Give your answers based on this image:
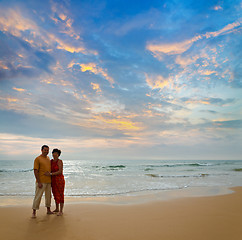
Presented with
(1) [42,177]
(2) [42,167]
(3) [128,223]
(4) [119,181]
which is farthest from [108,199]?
(4) [119,181]

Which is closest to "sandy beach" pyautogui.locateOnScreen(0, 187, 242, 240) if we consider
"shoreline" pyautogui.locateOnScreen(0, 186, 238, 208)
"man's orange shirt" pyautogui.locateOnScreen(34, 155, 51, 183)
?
"shoreline" pyautogui.locateOnScreen(0, 186, 238, 208)

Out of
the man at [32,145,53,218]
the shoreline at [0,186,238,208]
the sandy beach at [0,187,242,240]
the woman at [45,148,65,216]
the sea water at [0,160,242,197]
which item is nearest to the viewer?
the sandy beach at [0,187,242,240]

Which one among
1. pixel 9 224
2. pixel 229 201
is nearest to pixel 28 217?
pixel 9 224

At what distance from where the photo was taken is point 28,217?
16.0 feet

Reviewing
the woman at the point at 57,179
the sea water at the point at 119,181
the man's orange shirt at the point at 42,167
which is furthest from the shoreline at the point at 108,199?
the man's orange shirt at the point at 42,167

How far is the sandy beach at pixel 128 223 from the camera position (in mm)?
3723

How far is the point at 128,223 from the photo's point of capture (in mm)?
4434

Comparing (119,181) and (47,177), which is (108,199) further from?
(119,181)

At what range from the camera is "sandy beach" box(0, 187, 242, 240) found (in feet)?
12.2

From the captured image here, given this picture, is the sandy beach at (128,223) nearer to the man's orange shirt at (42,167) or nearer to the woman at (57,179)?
the woman at (57,179)

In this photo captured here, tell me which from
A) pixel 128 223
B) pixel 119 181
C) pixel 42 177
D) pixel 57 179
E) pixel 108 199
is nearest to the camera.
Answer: pixel 128 223

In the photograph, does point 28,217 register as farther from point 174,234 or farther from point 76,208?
point 174,234

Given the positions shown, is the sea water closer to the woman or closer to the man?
the woman

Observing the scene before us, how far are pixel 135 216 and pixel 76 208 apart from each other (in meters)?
2.00
